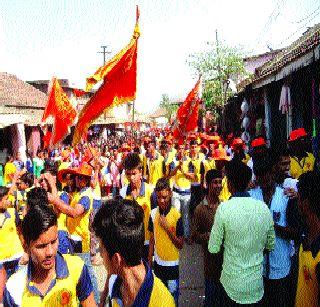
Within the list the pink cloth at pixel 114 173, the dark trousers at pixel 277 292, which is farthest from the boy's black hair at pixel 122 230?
Answer: the pink cloth at pixel 114 173

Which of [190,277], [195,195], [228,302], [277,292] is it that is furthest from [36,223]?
[195,195]

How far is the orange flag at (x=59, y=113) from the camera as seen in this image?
655 centimetres

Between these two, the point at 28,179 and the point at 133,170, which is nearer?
the point at 133,170

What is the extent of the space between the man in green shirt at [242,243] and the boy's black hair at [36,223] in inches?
51.7

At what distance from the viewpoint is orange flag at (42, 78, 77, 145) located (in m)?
6.55

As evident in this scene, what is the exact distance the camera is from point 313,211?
2486 mm

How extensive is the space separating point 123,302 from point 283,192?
7.20 feet

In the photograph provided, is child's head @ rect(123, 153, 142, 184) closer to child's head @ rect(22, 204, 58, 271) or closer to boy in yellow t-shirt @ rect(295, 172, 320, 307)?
child's head @ rect(22, 204, 58, 271)

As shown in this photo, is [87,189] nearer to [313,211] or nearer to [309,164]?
[313,211]

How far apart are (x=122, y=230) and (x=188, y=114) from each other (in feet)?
22.9

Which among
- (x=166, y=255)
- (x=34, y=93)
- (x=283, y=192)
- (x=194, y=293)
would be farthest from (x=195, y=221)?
(x=34, y=93)

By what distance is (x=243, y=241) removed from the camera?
307 cm

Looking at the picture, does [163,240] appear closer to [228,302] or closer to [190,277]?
[228,302]

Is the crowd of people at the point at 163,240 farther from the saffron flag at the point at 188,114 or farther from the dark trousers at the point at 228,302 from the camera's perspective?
the saffron flag at the point at 188,114
